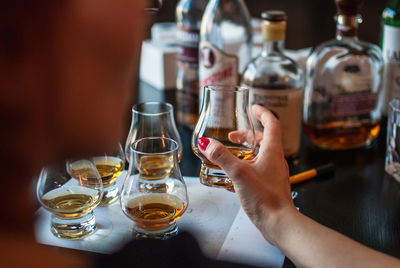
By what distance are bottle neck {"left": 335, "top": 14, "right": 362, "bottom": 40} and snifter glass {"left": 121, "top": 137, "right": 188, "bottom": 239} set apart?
582mm

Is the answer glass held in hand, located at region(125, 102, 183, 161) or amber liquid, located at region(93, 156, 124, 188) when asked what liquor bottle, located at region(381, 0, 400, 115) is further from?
amber liquid, located at region(93, 156, 124, 188)

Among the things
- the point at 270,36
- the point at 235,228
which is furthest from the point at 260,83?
the point at 235,228

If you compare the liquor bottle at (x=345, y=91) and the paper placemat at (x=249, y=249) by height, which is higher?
the liquor bottle at (x=345, y=91)

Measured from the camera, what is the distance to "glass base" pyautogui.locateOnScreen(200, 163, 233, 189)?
2.91 feet

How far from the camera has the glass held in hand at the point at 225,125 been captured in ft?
2.93

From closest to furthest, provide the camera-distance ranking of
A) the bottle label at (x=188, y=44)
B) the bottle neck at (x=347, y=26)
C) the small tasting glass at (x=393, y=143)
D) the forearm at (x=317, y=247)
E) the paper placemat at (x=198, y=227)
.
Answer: the forearm at (x=317, y=247) < the paper placemat at (x=198, y=227) < the small tasting glass at (x=393, y=143) < the bottle neck at (x=347, y=26) < the bottle label at (x=188, y=44)

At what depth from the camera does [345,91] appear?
1.21m

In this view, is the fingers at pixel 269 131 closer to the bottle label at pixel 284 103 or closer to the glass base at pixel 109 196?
the bottle label at pixel 284 103

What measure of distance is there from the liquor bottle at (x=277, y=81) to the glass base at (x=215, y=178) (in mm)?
260

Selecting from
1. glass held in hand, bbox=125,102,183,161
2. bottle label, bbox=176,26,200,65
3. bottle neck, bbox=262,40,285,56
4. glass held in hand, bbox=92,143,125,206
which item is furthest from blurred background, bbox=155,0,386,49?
glass held in hand, bbox=92,143,125,206

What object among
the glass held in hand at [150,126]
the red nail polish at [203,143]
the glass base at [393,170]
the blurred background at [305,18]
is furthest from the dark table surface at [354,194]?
the blurred background at [305,18]

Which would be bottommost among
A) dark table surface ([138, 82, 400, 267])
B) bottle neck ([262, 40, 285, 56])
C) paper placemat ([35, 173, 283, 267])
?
dark table surface ([138, 82, 400, 267])

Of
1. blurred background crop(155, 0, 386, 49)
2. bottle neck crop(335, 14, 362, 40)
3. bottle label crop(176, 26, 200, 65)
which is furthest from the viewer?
blurred background crop(155, 0, 386, 49)

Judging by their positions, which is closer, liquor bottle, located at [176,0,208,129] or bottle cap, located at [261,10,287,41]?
bottle cap, located at [261,10,287,41]
